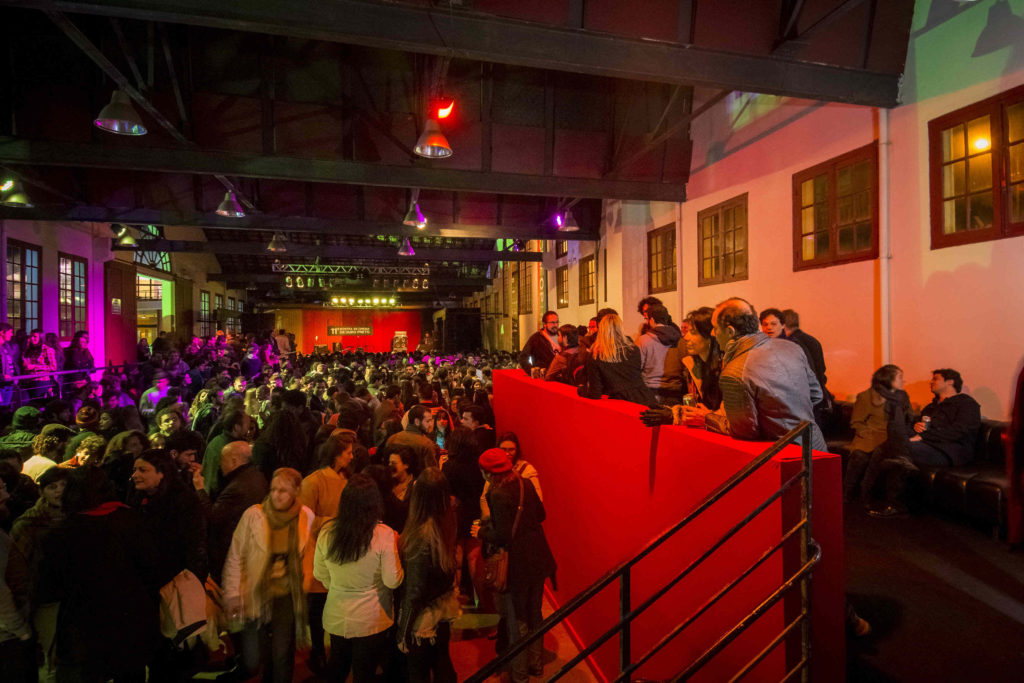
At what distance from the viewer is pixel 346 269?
24.8m

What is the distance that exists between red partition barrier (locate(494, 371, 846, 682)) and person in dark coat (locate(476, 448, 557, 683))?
0.51 meters

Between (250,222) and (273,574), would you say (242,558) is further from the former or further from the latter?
(250,222)

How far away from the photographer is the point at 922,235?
18.7 feet

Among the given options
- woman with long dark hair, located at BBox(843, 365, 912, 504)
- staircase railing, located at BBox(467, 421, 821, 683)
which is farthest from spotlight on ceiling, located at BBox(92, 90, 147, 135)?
woman with long dark hair, located at BBox(843, 365, 912, 504)

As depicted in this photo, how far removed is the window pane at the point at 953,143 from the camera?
17.6 feet

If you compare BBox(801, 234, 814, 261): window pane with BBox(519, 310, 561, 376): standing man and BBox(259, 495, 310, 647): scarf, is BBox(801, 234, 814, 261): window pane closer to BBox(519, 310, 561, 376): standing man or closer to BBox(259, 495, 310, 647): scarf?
BBox(519, 310, 561, 376): standing man

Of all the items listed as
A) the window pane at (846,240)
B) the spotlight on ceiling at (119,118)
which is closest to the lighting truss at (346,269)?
the spotlight on ceiling at (119,118)

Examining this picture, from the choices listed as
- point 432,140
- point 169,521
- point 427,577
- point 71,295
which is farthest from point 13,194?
point 427,577

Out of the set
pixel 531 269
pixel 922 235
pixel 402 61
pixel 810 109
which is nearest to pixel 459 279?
pixel 531 269

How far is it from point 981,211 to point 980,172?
393 mm

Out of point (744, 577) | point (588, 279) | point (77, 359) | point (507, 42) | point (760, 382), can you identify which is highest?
point (507, 42)

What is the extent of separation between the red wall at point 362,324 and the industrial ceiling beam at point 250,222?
1202 inches

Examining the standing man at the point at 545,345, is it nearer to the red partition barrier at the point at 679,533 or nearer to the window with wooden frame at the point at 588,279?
the red partition barrier at the point at 679,533

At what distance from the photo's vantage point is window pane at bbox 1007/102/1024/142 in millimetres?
4824
